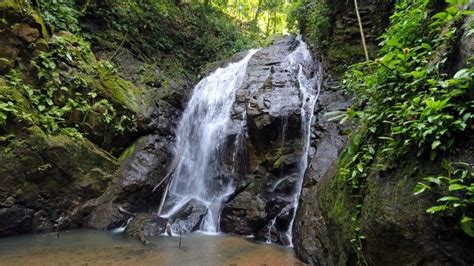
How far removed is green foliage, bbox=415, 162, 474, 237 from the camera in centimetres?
243

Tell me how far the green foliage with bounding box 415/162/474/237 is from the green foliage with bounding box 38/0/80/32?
8.42m

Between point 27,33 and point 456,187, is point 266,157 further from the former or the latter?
point 27,33

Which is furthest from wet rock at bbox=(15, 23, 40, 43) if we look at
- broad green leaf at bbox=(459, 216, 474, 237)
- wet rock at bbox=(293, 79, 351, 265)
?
broad green leaf at bbox=(459, 216, 474, 237)

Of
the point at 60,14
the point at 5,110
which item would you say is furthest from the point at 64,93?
the point at 60,14

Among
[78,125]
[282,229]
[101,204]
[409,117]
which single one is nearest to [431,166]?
[409,117]

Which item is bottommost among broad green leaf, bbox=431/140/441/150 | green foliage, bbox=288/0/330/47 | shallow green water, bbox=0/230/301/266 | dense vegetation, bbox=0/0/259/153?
shallow green water, bbox=0/230/301/266

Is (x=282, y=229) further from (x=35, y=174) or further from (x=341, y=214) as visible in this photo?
(x=35, y=174)

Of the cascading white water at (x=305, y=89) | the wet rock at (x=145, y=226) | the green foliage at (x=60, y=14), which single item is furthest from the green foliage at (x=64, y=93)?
the cascading white water at (x=305, y=89)

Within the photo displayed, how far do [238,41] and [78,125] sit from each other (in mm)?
10077

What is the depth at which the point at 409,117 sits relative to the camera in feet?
10.2

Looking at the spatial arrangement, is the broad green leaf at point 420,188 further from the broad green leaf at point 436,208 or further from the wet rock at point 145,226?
the wet rock at point 145,226

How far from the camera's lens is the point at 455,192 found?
2.57 meters

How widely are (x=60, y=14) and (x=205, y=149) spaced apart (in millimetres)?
5140

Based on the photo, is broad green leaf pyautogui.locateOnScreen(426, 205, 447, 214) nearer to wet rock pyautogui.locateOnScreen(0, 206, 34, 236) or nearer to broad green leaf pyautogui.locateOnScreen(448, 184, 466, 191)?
broad green leaf pyautogui.locateOnScreen(448, 184, 466, 191)
